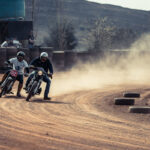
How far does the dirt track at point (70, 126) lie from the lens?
8086 millimetres

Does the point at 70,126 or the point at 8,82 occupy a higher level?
the point at 70,126

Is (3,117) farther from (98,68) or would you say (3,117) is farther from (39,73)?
(98,68)

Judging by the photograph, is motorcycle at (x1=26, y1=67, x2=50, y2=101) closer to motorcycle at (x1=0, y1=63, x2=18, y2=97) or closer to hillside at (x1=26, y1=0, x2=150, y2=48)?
motorcycle at (x1=0, y1=63, x2=18, y2=97)

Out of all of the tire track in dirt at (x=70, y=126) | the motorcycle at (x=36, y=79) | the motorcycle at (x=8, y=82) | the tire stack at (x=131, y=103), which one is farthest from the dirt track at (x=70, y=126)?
the motorcycle at (x=8, y=82)

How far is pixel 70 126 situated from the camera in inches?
403

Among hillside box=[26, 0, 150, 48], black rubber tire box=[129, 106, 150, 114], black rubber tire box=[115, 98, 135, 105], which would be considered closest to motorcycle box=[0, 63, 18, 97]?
black rubber tire box=[115, 98, 135, 105]

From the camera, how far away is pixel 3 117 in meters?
11.1

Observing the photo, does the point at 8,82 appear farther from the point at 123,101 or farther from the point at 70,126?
the point at 70,126

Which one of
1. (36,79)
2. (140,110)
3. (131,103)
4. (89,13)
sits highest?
(36,79)

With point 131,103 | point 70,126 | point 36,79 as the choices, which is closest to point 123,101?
point 131,103

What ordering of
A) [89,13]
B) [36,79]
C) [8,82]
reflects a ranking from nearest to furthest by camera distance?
[36,79]
[8,82]
[89,13]

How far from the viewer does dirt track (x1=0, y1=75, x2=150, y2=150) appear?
8086mm

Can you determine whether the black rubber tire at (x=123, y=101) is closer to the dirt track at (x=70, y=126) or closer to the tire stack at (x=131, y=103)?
the tire stack at (x=131, y=103)

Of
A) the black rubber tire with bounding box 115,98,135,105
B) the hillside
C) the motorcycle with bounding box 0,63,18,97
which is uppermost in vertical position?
the motorcycle with bounding box 0,63,18,97
